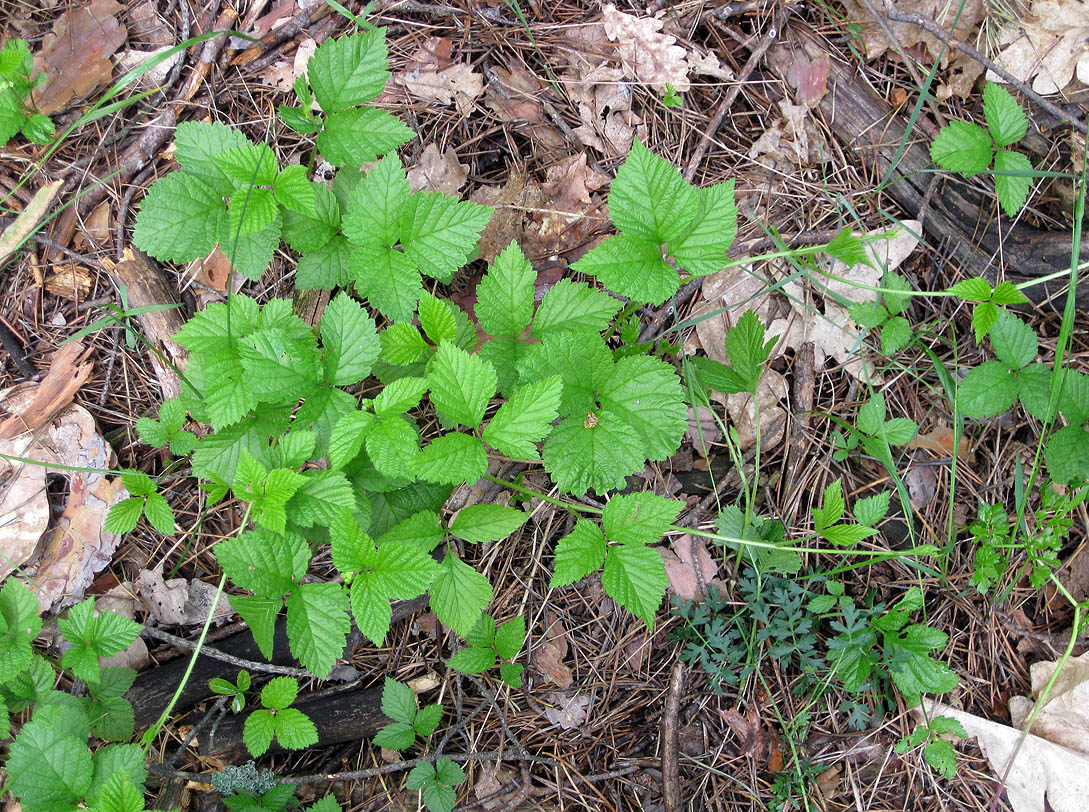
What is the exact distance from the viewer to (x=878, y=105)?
2.39 meters

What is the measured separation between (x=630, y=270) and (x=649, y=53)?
1060mm

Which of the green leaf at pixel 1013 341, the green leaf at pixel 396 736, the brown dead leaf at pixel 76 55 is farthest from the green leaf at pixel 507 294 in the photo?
the brown dead leaf at pixel 76 55

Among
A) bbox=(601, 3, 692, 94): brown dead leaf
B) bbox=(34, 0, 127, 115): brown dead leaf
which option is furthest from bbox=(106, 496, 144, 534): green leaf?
bbox=(601, 3, 692, 94): brown dead leaf

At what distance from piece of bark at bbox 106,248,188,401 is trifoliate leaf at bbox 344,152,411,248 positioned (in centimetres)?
80

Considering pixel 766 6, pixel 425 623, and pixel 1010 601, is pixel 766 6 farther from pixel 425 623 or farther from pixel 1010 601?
pixel 425 623

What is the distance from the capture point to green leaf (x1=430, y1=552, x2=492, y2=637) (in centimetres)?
187

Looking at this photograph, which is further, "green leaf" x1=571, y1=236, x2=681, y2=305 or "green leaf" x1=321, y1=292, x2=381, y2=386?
"green leaf" x1=321, y1=292, x2=381, y2=386

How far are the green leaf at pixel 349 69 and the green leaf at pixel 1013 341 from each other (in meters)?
2.08

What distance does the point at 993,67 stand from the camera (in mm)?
2293

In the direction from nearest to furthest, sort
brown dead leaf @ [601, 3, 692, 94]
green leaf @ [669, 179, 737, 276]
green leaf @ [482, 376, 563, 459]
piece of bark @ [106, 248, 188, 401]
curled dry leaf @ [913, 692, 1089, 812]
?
1. green leaf @ [482, 376, 563, 459]
2. green leaf @ [669, 179, 737, 276]
3. curled dry leaf @ [913, 692, 1089, 812]
4. piece of bark @ [106, 248, 188, 401]
5. brown dead leaf @ [601, 3, 692, 94]

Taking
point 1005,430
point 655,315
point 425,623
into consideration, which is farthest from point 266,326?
point 1005,430

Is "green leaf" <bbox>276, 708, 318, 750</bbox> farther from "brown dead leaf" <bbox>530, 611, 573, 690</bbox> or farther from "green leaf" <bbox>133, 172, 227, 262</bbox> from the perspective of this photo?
"green leaf" <bbox>133, 172, 227, 262</bbox>

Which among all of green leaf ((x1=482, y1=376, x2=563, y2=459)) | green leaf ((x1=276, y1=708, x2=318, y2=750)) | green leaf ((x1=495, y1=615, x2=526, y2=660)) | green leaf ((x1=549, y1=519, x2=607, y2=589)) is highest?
green leaf ((x1=482, y1=376, x2=563, y2=459))

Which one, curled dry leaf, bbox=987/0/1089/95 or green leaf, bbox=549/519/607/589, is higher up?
curled dry leaf, bbox=987/0/1089/95
